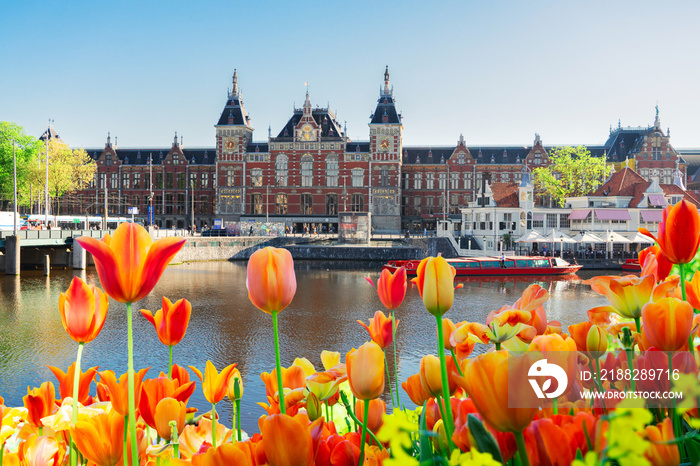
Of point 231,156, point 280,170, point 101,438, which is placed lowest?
point 101,438

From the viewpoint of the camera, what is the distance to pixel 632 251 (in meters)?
35.0

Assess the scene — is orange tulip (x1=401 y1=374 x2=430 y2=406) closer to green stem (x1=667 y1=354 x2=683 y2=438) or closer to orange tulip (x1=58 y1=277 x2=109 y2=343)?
green stem (x1=667 y1=354 x2=683 y2=438)

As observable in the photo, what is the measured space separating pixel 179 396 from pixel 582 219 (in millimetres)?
38708

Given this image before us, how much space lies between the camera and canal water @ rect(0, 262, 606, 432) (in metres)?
11.4

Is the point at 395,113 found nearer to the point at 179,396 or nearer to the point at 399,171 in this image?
the point at 399,171

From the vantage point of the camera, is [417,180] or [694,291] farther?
[417,180]

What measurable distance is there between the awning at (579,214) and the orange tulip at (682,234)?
3754 cm

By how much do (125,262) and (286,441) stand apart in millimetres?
553

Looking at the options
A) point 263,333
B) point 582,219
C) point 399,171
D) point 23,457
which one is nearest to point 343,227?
point 399,171

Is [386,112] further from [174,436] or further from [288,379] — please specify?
[174,436]

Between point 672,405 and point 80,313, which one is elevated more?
point 80,313

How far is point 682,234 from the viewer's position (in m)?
1.42
